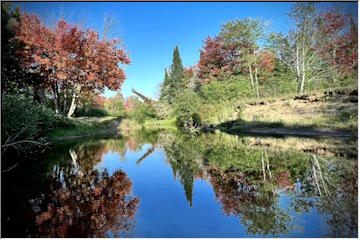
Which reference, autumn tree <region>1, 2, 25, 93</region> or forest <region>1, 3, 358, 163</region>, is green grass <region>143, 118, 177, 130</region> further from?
autumn tree <region>1, 2, 25, 93</region>

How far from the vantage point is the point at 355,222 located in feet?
7.92

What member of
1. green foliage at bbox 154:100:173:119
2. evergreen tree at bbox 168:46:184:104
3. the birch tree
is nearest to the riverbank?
the birch tree

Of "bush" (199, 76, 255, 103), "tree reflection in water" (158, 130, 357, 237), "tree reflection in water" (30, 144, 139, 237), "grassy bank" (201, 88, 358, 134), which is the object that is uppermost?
"bush" (199, 76, 255, 103)

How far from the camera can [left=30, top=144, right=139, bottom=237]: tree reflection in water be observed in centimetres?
247

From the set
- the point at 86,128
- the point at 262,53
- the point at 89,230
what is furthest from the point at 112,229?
the point at 262,53

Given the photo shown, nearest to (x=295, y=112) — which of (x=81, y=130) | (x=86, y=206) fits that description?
(x=81, y=130)

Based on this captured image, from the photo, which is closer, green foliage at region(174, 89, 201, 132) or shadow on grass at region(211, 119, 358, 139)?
shadow on grass at region(211, 119, 358, 139)

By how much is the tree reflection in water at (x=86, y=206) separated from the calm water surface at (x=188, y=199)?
0.01 m

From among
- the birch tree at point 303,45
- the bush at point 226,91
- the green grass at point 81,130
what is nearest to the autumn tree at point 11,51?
the green grass at point 81,130

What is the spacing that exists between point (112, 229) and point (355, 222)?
93.9 inches

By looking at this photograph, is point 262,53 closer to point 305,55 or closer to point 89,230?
point 305,55

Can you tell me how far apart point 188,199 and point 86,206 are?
1295mm

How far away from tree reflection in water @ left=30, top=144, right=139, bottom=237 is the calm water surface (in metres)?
0.01

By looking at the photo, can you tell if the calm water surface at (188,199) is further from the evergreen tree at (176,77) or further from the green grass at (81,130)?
the evergreen tree at (176,77)
